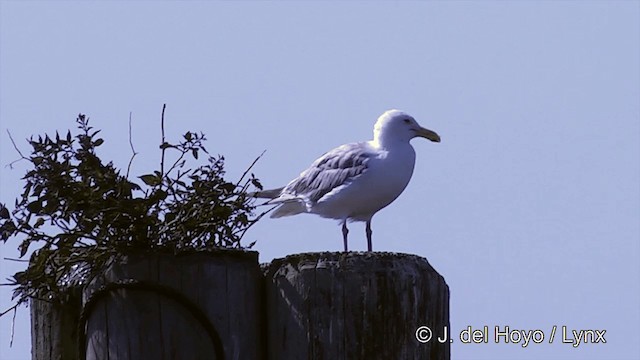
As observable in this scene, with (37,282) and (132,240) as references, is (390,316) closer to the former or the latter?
(132,240)

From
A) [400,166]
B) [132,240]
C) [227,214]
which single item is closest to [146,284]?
[132,240]

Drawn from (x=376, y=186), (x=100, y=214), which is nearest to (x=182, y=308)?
(x=100, y=214)

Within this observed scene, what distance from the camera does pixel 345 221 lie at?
856 cm

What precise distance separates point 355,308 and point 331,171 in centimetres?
486

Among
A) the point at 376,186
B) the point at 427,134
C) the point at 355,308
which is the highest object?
A: the point at 427,134

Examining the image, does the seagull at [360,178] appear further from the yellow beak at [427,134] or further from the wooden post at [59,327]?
the wooden post at [59,327]

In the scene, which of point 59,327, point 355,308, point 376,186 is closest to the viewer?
point 355,308

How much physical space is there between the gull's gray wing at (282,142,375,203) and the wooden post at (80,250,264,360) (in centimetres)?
438

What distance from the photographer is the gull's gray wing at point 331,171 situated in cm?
827

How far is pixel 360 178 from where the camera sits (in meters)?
8.09

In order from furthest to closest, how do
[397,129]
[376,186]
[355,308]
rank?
1. [397,129]
2. [376,186]
3. [355,308]

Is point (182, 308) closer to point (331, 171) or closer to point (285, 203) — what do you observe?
point (331, 171)

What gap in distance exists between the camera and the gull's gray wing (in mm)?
8273

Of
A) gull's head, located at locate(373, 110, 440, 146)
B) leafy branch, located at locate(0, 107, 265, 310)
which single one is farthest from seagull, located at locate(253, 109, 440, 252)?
leafy branch, located at locate(0, 107, 265, 310)
